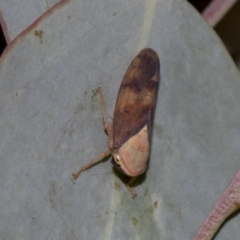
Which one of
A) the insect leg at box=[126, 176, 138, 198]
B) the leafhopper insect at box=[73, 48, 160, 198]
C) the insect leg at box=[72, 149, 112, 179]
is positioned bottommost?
the insect leg at box=[126, 176, 138, 198]

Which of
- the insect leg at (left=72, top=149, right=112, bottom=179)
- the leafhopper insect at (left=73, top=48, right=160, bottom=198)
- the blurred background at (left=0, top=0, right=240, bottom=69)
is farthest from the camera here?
the blurred background at (left=0, top=0, right=240, bottom=69)

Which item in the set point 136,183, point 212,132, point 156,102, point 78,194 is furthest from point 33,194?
point 212,132

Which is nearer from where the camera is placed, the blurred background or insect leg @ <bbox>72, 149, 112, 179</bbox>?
insect leg @ <bbox>72, 149, 112, 179</bbox>

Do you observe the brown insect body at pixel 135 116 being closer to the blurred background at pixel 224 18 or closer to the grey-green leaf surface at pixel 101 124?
the grey-green leaf surface at pixel 101 124

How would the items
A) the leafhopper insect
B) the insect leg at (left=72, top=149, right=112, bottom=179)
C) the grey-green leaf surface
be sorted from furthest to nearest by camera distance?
1. the leafhopper insect
2. the insect leg at (left=72, top=149, right=112, bottom=179)
3. the grey-green leaf surface

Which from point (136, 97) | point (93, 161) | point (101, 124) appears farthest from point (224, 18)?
point (93, 161)

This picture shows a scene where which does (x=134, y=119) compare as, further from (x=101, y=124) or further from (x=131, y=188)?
(x=131, y=188)

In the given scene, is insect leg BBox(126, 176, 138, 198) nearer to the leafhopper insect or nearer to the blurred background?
the leafhopper insect

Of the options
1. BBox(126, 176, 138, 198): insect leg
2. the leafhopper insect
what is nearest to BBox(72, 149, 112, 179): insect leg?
the leafhopper insect

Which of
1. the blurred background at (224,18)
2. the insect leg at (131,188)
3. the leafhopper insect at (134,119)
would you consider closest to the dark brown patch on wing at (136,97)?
the leafhopper insect at (134,119)
